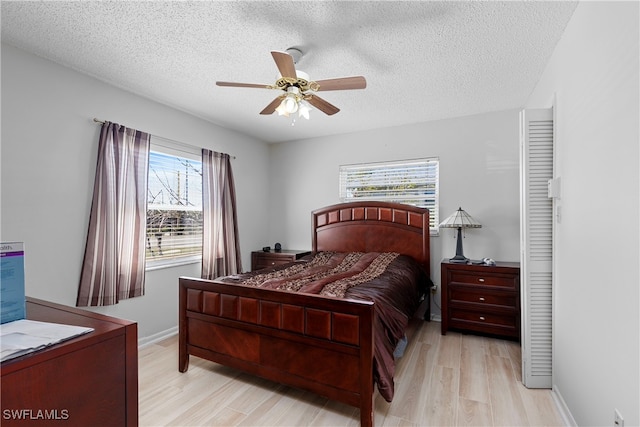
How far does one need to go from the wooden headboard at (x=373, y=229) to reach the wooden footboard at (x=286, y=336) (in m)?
2.11

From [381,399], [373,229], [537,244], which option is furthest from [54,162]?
[537,244]

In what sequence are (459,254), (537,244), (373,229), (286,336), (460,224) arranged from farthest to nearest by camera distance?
1. (373,229)
2. (459,254)
3. (460,224)
4. (537,244)
5. (286,336)

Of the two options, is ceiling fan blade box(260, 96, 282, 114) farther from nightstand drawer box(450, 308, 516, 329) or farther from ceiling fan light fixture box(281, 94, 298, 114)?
nightstand drawer box(450, 308, 516, 329)

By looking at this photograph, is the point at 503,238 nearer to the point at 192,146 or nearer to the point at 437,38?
the point at 437,38

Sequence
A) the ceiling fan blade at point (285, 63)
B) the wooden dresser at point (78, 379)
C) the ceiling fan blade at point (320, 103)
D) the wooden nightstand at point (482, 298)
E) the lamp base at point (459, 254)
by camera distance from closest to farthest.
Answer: the wooden dresser at point (78, 379)
the ceiling fan blade at point (285, 63)
the ceiling fan blade at point (320, 103)
the wooden nightstand at point (482, 298)
the lamp base at point (459, 254)

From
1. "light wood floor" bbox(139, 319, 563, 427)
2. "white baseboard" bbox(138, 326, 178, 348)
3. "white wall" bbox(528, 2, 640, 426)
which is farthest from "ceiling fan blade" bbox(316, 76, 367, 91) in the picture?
"white baseboard" bbox(138, 326, 178, 348)

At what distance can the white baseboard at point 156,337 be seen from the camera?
3.02 m

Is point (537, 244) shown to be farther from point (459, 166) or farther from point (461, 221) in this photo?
point (459, 166)

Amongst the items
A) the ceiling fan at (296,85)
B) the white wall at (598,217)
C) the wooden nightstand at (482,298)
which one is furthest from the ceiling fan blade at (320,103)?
the wooden nightstand at (482,298)

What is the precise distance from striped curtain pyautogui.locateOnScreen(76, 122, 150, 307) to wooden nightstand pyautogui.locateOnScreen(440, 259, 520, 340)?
3.19 meters

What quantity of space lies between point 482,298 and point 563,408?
1.27 m

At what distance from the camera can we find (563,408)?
1911 millimetres

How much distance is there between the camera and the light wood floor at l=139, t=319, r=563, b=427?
1.91 meters

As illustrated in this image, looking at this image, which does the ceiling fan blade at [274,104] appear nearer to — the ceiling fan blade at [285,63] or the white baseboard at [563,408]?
the ceiling fan blade at [285,63]
